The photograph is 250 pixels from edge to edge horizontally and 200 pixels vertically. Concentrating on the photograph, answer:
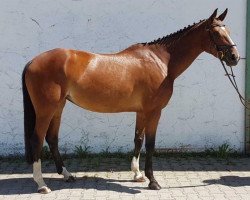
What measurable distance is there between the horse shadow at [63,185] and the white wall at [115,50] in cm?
123

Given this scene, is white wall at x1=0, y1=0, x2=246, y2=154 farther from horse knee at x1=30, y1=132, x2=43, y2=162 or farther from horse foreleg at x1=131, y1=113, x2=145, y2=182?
horse knee at x1=30, y1=132, x2=43, y2=162

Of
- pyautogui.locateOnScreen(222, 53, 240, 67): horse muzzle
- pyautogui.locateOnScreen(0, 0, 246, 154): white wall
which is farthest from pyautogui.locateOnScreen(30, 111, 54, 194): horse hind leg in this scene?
pyautogui.locateOnScreen(222, 53, 240, 67): horse muzzle

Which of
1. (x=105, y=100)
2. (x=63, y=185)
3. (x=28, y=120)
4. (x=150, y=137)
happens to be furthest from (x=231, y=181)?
(x=28, y=120)

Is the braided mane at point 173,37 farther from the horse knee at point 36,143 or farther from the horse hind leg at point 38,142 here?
the horse knee at point 36,143

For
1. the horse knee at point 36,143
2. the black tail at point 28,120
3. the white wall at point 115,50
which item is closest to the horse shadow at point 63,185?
the black tail at point 28,120

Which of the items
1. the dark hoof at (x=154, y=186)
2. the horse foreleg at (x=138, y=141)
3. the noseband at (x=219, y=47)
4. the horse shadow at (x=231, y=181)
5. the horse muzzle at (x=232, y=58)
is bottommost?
the horse shadow at (x=231, y=181)

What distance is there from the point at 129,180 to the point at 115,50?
2.14 meters

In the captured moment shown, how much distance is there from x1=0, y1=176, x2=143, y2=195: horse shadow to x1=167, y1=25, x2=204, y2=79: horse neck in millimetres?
1564

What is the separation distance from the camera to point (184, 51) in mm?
5371

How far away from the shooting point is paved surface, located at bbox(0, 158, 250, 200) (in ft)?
16.4

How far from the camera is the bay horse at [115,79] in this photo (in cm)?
502

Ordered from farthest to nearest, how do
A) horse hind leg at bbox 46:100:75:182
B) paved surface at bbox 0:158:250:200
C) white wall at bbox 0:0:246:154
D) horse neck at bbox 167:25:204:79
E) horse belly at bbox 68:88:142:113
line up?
1. white wall at bbox 0:0:246:154
2. horse hind leg at bbox 46:100:75:182
3. horse neck at bbox 167:25:204:79
4. horse belly at bbox 68:88:142:113
5. paved surface at bbox 0:158:250:200

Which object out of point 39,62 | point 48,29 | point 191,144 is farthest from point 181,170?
point 48,29

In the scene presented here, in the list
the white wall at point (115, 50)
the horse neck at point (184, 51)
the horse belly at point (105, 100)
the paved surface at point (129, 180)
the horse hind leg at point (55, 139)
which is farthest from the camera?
the white wall at point (115, 50)
